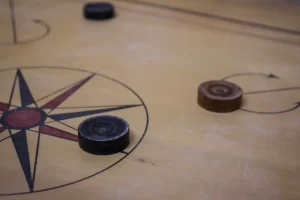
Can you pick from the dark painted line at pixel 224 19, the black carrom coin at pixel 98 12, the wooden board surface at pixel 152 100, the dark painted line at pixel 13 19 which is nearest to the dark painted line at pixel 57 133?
the wooden board surface at pixel 152 100

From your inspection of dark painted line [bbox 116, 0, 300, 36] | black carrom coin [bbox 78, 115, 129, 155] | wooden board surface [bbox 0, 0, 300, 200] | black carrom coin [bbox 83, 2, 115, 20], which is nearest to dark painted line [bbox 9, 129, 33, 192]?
wooden board surface [bbox 0, 0, 300, 200]

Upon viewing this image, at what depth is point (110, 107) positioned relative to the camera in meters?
0.99

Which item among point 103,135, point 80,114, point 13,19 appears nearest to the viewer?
point 103,135

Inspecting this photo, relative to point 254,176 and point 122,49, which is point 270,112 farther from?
point 122,49

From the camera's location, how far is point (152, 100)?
1.03m

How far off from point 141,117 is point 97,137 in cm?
16

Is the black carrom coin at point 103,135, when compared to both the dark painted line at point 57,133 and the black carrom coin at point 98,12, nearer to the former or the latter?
the dark painted line at point 57,133

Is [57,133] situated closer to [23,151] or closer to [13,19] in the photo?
[23,151]

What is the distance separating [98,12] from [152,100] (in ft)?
1.97

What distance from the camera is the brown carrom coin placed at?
3.18ft

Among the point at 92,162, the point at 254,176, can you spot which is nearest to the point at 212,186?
the point at 254,176

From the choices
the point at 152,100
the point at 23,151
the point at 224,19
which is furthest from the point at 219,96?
the point at 224,19

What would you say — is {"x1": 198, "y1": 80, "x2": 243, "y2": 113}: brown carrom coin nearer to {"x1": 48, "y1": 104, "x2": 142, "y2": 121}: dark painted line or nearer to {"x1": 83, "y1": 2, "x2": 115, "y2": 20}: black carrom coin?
{"x1": 48, "y1": 104, "x2": 142, "y2": 121}: dark painted line

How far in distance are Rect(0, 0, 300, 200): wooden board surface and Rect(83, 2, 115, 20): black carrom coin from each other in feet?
0.10
